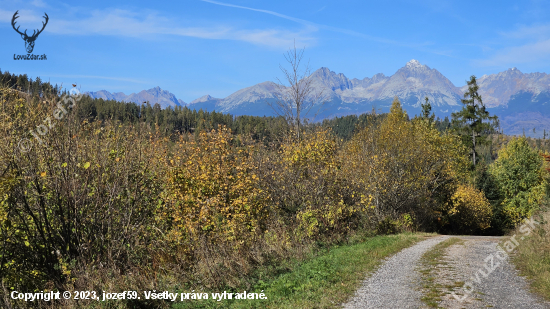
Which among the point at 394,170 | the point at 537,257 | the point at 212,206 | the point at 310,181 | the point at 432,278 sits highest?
the point at 394,170

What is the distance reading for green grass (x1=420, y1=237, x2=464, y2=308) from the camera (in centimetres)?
875

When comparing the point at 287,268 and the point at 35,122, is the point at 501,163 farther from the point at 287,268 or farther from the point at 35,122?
the point at 35,122

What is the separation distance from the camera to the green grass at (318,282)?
906 cm

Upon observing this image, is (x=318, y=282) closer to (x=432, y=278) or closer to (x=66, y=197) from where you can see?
(x=432, y=278)

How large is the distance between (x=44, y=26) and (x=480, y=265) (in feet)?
59.4

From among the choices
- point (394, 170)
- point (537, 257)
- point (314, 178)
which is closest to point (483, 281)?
point (537, 257)

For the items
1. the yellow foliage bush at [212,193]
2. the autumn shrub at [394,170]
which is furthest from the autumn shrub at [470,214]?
the yellow foliage bush at [212,193]

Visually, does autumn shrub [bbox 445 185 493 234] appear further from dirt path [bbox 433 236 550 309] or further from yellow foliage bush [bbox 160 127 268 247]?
yellow foliage bush [bbox 160 127 268 247]

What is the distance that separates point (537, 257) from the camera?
11828 mm

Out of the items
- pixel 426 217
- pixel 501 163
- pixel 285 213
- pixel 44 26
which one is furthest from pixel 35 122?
pixel 501 163

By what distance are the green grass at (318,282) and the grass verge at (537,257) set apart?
4.27m

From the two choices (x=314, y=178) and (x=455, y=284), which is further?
(x=314, y=178)

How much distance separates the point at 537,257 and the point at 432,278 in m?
4.12

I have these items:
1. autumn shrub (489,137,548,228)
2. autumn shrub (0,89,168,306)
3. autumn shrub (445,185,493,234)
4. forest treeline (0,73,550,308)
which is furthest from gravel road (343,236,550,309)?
autumn shrub (489,137,548,228)
